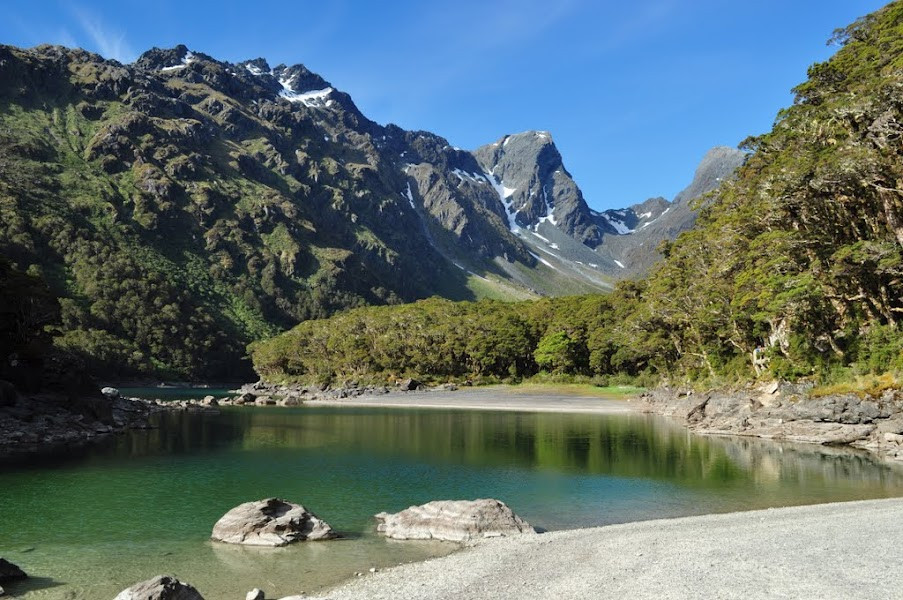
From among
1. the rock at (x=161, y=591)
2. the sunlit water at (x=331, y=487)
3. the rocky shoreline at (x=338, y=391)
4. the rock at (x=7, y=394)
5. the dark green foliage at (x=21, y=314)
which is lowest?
the rocky shoreline at (x=338, y=391)

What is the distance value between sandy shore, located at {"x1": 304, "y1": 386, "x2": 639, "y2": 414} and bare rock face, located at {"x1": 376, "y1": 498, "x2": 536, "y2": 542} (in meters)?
56.7

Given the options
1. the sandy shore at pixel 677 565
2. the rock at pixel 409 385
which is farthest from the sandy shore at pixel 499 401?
the sandy shore at pixel 677 565

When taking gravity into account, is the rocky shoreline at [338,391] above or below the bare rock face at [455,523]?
below

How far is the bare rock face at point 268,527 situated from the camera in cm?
1878

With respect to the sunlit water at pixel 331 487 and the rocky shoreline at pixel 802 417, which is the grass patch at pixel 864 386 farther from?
the sunlit water at pixel 331 487

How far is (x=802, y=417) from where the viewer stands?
144 feet

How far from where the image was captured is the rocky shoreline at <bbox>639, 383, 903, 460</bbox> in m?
37.6

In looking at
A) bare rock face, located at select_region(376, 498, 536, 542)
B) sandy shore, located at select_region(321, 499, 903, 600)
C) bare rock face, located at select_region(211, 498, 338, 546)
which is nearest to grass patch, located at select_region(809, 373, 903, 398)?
sandy shore, located at select_region(321, 499, 903, 600)

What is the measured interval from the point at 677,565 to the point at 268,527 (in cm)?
1244

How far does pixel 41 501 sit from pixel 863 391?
4819 cm

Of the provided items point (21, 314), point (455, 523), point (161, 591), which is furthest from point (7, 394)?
point (161, 591)

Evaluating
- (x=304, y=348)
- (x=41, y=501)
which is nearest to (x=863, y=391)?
(x=41, y=501)

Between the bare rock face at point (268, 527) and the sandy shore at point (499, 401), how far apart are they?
59.5m

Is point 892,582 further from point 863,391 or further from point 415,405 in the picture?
point 415,405
